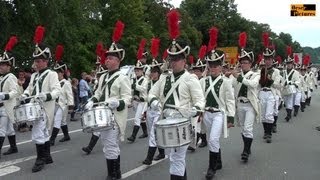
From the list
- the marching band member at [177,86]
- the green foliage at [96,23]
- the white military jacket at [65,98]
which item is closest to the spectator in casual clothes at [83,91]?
the green foliage at [96,23]

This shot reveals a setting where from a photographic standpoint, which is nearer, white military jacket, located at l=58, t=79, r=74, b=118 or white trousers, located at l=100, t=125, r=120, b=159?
white trousers, located at l=100, t=125, r=120, b=159

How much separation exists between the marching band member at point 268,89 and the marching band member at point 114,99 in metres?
4.64

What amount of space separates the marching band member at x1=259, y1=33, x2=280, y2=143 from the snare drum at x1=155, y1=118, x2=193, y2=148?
560 centimetres

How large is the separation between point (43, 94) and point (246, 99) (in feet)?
12.5

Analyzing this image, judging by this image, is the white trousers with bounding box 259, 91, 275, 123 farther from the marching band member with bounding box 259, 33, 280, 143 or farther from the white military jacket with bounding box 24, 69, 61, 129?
the white military jacket with bounding box 24, 69, 61, 129

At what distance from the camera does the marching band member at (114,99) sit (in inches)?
297

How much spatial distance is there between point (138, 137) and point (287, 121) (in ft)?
19.8

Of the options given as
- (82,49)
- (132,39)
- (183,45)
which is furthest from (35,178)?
(132,39)

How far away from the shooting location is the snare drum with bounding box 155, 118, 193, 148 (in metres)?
6.09

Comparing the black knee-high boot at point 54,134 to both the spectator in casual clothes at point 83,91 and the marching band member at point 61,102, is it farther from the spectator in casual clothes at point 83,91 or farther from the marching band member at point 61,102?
the spectator in casual clothes at point 83,91

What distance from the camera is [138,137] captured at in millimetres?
12742

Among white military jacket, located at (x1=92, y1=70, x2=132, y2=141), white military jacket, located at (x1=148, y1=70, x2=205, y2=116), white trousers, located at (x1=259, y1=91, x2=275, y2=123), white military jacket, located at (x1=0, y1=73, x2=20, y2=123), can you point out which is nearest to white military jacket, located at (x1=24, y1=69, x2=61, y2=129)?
white military jacket, located at (x1=0, y1=73, x2=20, y2=123)

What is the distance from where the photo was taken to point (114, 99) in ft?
24.7

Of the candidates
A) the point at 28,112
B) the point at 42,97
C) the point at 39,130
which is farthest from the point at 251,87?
the point at 28,112
